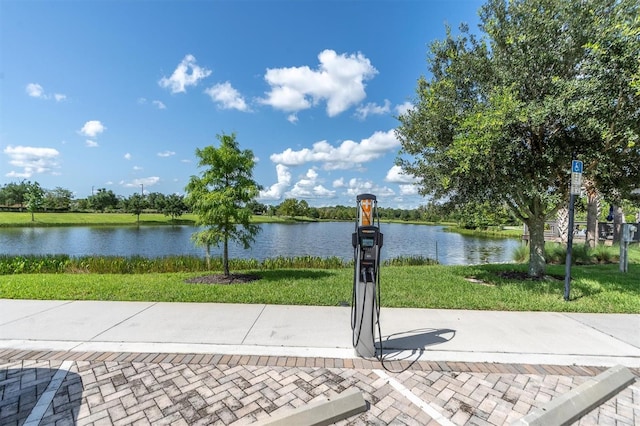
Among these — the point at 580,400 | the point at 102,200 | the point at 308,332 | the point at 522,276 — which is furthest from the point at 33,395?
the point at 102,200

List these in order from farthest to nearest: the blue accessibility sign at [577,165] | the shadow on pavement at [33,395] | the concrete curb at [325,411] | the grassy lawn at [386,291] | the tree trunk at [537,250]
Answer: the tree trunk at [537,250]
the grassy lawn at [386,291]
the blue accessibility sign at [577,165]
the shadow on pavement at [33,395]
the concrete curb at [325,411]

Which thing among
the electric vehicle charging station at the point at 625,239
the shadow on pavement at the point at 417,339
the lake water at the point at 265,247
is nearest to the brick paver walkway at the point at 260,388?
the shadow on pavement at the point at 417,339

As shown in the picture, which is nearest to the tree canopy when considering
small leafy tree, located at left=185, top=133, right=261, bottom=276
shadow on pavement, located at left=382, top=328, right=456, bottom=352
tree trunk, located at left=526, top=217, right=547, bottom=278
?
tree trunk, located at left=526, top=217, right=547, bottom=278

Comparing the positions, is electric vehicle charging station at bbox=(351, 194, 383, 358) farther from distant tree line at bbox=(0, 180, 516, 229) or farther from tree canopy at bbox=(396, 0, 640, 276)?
distant tree line at bbox=(0, 180, 516, 229)

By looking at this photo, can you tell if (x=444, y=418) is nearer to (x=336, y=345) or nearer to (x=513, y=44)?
(x=336, y=345)

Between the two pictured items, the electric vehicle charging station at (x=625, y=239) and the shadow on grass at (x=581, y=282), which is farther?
the electric vehicle charging station at (x=625, y=239)

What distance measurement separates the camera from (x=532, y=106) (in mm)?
5566

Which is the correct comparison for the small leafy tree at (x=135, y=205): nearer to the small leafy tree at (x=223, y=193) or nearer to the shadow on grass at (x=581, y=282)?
the small leafy tree at (x=223, y=193)

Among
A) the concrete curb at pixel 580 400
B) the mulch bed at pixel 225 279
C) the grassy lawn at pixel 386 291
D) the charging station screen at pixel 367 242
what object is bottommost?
the mulch bed at pixel 225 279

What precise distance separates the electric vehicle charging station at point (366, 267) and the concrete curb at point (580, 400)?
1.46 meters

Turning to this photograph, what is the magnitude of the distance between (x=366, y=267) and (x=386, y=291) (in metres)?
3.19

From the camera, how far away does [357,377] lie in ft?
9.71

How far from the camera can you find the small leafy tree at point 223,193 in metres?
6.91

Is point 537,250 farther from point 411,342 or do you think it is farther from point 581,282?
point 411,342
